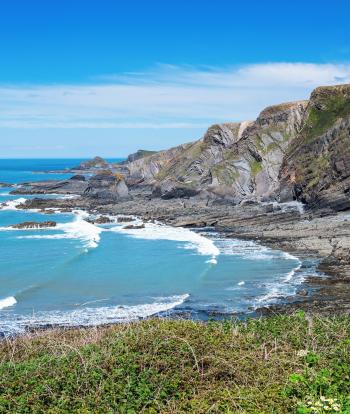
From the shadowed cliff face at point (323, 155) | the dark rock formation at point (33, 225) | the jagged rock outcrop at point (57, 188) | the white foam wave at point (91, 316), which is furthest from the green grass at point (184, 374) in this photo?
the jagged rock outcrop at point (57, 188)

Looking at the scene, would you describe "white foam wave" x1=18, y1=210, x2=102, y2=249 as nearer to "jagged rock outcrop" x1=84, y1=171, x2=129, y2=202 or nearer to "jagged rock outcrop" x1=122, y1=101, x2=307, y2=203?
"jagged rock outcrop" x1=122, y1=101, x2=307, y2=203

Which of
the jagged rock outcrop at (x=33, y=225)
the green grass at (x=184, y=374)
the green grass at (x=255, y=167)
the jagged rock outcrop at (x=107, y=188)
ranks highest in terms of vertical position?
the green grass at (x=255, y=167)

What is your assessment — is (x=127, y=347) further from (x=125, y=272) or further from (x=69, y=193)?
(x=69, y=193)

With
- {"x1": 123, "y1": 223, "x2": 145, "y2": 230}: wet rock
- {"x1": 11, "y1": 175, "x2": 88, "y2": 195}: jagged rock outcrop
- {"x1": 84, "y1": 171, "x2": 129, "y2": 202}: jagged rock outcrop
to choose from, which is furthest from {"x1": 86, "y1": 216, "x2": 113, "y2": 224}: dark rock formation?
{"x1": 11, "y1": 175, "x2": 88, "y2": 195}: jagged rock outcrop

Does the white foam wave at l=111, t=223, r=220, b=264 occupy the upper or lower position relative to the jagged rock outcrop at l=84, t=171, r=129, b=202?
lower

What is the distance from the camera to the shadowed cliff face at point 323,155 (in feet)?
186

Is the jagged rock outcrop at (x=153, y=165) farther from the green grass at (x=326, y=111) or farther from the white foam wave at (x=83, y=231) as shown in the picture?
the white foam wave at (x=83, y=231)

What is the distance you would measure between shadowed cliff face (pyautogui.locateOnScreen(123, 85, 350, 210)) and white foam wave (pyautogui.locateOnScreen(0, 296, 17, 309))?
115 ft

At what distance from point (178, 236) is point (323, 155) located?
22815 millimetres

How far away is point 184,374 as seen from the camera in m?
10.1

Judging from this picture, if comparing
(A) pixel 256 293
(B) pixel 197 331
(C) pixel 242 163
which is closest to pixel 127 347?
(B) pixel 197 331

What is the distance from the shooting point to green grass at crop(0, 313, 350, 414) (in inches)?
360

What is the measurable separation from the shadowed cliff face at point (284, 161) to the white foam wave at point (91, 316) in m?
32.1

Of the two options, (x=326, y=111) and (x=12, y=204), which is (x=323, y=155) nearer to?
(x=326, y=111)
